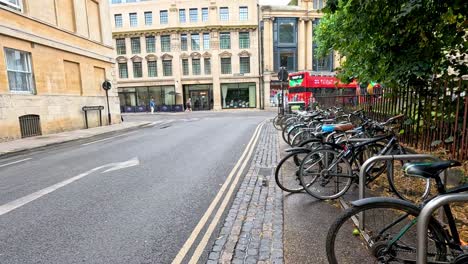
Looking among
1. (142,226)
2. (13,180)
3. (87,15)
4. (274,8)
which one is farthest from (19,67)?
(274,8)

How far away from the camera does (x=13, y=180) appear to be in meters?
6.21

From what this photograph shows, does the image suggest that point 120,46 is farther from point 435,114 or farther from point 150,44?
point 435,114

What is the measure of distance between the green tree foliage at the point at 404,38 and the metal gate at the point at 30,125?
14.3m

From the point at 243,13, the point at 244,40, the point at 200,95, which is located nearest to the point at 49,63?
the point at 200,95

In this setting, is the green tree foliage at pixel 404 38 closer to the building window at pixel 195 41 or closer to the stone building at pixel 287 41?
the stone building at pixel 287 41

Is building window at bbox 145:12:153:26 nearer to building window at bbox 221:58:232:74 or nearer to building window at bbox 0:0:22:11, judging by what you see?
building window at bbox 221:58:232:74

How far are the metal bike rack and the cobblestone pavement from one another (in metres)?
1.33

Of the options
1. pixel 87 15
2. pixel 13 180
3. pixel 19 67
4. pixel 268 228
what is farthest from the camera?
pixel 87 15

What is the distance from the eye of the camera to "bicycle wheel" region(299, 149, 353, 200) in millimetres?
4531

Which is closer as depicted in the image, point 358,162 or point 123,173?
point 358,162

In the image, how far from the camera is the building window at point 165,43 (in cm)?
3894

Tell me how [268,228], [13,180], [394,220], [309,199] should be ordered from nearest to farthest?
1. [394,220]
2. [268,228]
3. [309,199]
4. [13,180]

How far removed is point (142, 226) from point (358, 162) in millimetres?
3509

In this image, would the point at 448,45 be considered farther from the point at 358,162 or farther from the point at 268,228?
the point at 268,228
